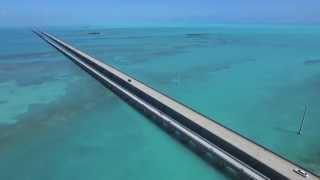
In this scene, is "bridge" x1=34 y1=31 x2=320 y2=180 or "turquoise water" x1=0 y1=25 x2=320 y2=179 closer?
"bridge" x1=34 y1=31 x2=320 y2=180

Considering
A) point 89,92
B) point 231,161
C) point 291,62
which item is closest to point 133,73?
point 89,92

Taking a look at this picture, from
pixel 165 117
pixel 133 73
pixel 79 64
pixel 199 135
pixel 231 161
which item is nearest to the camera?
pixel 231 161

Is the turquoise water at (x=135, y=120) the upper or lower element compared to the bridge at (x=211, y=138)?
lower

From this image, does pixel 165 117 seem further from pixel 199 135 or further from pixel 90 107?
pixel 90 107

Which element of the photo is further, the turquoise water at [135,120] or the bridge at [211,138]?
the turquoise water at [135,120]

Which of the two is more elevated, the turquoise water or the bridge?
the bridge

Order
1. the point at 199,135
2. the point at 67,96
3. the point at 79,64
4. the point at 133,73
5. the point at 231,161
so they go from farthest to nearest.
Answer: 1. the point at 79,64
2. the point at 133,73
3. the point at 67,96
4. the point at 199,135
5. the point at 231,161

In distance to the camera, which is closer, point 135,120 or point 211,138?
point 211,138

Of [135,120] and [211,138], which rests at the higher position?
[211,138]
